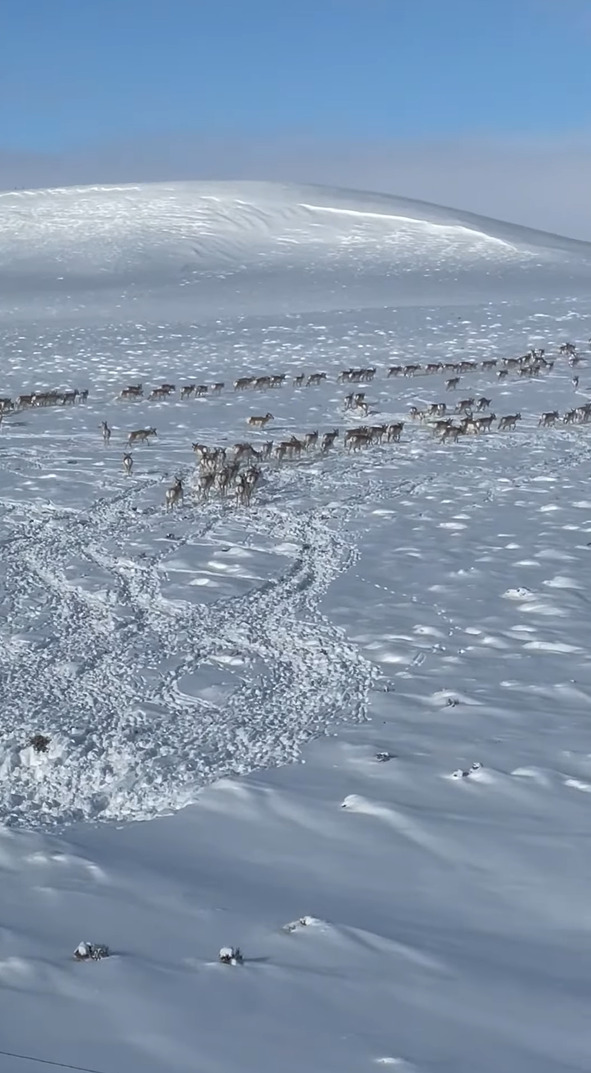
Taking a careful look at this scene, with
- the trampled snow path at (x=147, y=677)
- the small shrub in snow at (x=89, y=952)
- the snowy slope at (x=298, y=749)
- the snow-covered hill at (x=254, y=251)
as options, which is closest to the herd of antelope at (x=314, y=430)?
the snowy slope at (x=298, y=749)

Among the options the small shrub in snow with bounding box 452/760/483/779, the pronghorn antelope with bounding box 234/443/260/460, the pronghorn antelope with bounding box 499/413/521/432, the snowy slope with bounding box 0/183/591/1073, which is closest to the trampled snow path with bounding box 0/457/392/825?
the snowy slope with bounding box 0/183/591/1073

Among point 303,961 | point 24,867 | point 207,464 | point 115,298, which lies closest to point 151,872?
point 24,867

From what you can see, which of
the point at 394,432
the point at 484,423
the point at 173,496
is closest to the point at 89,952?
the point at 173,496

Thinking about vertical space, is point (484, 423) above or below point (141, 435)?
above

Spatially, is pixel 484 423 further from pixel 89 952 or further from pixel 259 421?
pixel 89 952

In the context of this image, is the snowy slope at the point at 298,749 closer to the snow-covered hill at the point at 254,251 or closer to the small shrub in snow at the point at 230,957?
the small shrub in snow at the point at 230,957

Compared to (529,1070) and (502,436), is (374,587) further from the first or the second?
(502,436)

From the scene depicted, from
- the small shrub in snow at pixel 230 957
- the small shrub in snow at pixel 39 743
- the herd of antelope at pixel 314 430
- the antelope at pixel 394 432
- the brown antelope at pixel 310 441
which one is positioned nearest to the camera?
the small shrub in snow at pixel 230 957
